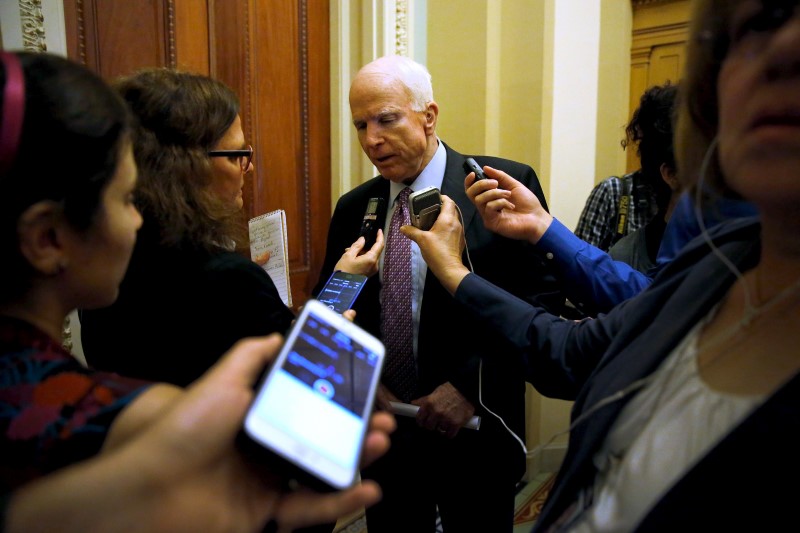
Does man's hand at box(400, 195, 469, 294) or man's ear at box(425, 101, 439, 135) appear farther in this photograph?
man's ear at box(425, 101, 439, 135)

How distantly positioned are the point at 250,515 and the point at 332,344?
18 cm

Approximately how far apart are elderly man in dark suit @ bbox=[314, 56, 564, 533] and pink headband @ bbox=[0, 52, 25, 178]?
1002 mm

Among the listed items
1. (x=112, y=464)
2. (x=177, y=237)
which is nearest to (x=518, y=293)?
(x=177, y=237)

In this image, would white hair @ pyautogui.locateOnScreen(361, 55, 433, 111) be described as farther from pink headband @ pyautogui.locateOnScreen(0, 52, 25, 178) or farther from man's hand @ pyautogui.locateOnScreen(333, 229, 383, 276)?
pink headband @ pyautogui.locateOnScreen(0, 52, 25, 178)

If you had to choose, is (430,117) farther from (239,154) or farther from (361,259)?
(239,154)

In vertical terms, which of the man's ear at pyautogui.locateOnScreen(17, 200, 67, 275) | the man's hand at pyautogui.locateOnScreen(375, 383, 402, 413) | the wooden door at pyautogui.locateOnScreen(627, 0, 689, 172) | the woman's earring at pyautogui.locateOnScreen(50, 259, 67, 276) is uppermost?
the wooden door at pyautogui.locateOnScreen(627, 0, 689, 172)

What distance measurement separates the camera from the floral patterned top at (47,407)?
1.38ft

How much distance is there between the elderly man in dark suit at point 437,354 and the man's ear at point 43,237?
0.93 m

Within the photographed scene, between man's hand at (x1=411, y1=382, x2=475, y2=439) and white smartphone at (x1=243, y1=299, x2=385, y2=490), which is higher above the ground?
white smartphone at (x1=243, y1=299, x2=385, y2=490)

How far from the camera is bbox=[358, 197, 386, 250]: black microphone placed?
1.46 meters

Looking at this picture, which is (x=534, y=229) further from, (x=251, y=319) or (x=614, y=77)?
(x=614, y=77)

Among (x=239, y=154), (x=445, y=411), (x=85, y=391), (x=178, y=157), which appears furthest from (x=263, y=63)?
(x=85, y=391)

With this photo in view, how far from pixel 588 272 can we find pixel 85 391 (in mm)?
922

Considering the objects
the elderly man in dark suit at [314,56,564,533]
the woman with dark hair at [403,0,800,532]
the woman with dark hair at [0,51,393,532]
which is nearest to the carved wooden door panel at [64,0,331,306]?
the elderly man in dark suit at [314,56,564,533]
